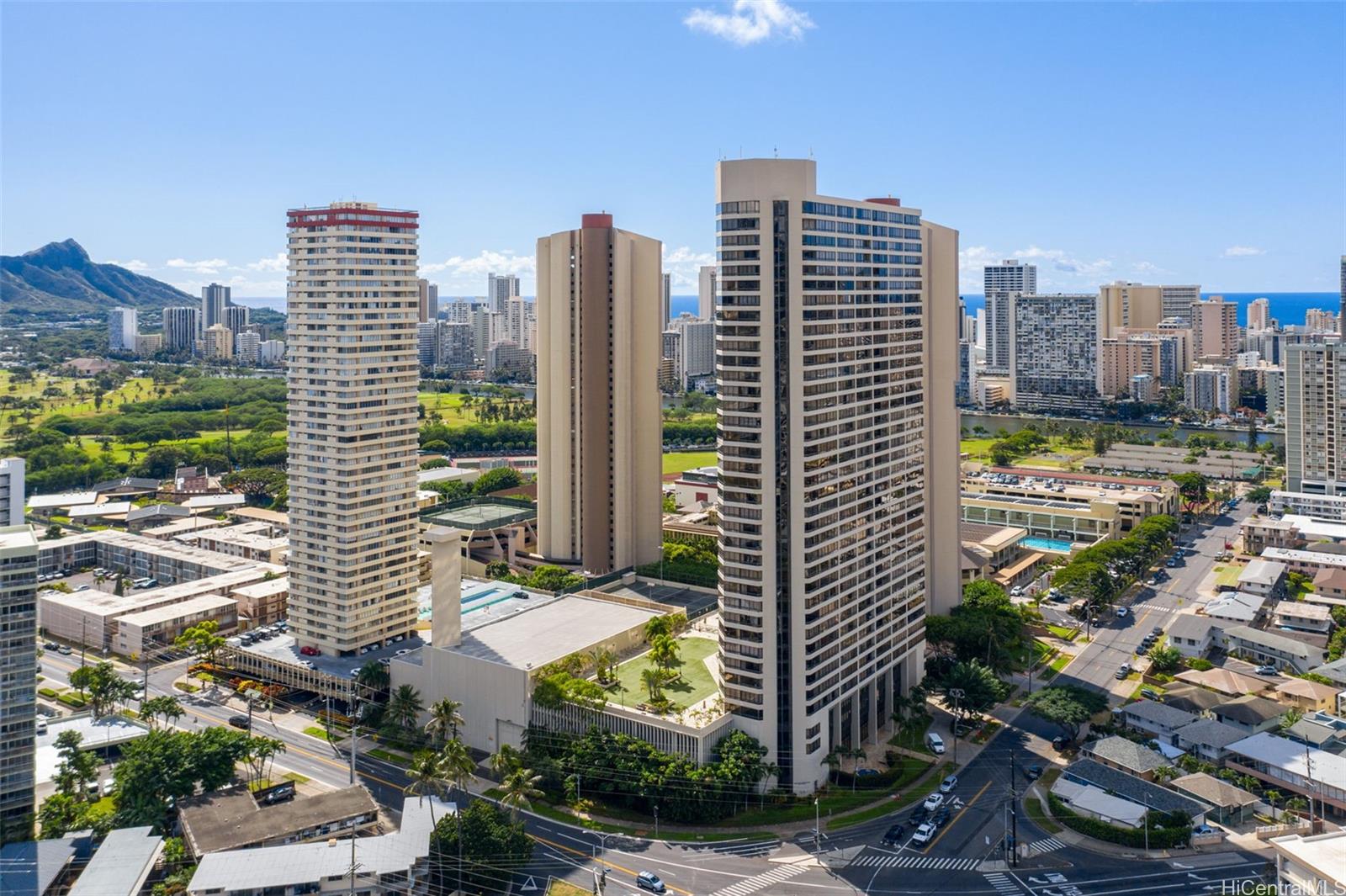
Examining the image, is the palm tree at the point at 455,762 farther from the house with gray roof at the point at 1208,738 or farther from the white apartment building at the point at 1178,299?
the white apartment building at the point at 1178,299

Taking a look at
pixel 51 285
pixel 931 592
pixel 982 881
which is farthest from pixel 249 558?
pixel 51 285

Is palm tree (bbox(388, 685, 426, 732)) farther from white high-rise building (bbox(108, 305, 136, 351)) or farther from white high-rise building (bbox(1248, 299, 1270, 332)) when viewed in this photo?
white high-rise building (bbox(1248, 299, 1270, 332))

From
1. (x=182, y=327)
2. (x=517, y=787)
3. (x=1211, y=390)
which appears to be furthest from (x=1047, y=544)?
(x=182, y=327)

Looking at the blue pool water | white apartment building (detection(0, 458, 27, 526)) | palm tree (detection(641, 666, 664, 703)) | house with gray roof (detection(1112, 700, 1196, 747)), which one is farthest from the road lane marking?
white apartment building (detection(0, 458, 27, 526))

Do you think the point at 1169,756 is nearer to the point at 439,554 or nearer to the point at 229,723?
the point at 439,554

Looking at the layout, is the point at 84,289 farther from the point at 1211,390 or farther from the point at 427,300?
the point at 1211,390

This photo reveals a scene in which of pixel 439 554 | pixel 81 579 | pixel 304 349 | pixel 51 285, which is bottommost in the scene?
pixel 81 579
